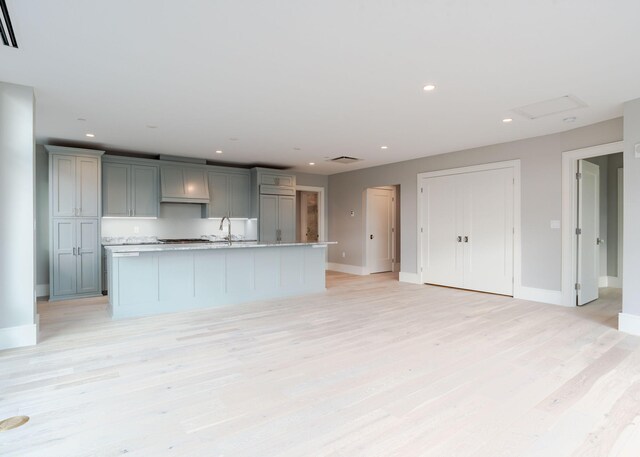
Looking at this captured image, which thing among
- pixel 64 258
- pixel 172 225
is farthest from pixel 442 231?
pixel 64 258

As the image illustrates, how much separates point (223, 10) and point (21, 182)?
2762 mm

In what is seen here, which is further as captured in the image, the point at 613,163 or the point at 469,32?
the point at 613,163

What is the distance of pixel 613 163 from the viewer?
6.51 meters

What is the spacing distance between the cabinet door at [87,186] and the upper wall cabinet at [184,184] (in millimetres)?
1107

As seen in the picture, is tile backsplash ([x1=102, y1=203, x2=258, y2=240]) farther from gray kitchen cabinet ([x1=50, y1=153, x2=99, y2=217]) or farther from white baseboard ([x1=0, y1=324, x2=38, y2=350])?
white baseboard ([x1=0, y1=324, x2=38, y2=350])

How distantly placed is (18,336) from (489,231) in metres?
6.38

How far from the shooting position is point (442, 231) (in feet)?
22.0

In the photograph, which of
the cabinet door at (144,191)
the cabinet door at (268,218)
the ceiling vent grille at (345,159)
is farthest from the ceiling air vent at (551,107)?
the cabinet door at (144,191)

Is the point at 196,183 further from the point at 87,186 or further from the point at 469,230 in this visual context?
the point at 469,230

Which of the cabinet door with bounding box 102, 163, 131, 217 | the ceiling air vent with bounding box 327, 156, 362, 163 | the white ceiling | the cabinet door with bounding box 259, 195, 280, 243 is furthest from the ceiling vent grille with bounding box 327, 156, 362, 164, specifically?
the cabinet door with bounding box 102, 163, 131, 217

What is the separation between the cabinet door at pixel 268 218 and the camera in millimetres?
7738

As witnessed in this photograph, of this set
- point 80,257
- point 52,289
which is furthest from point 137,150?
point 52,289

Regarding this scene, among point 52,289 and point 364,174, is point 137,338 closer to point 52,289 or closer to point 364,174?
point 52,289

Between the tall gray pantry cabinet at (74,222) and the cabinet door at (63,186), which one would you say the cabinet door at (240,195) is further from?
the cabinet door at (63,186)
